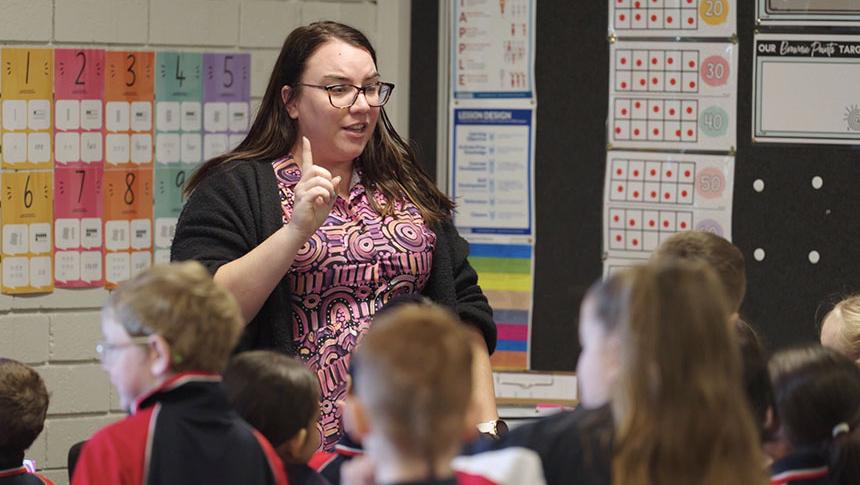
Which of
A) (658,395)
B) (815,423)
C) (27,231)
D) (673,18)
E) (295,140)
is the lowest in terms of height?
(815,423)

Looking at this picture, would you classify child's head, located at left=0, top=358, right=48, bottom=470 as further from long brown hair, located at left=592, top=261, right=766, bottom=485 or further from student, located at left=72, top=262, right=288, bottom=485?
long brown hair, located at left=592, top=261, right=766, bottom=485

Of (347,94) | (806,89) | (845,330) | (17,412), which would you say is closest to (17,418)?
(17,412)

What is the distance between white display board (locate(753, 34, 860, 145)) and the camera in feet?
11.5

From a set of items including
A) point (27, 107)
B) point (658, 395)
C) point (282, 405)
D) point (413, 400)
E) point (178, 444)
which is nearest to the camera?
point (413, 400)

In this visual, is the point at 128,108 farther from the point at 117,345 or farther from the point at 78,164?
the point at 117,345

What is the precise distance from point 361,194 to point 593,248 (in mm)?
1190

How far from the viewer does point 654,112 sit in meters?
3.55

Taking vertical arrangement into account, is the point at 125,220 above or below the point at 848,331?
above

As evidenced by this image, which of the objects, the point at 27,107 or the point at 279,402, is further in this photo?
the point at 27,107

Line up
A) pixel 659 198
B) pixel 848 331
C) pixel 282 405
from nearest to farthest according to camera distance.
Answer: pixel 282 405, pixel 848 331, pixel 659 198

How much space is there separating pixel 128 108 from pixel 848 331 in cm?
208

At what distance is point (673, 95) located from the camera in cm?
354

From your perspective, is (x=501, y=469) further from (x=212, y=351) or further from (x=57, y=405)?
(x=57, y=405)

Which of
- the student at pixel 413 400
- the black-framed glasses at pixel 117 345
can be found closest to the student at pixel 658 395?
the student at pixel 413 400
